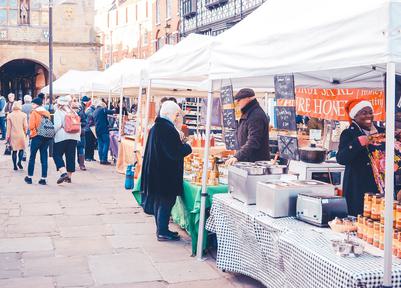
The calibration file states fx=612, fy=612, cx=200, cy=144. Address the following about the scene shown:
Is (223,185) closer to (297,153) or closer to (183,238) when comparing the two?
(183,238)

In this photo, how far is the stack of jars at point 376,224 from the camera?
390cm

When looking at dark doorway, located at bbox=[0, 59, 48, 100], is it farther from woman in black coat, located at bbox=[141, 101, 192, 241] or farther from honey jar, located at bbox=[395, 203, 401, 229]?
honey jar, located at bbox=[395, 203, 401, 229]

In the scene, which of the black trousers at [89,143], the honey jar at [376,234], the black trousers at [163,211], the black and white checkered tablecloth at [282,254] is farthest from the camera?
the black trousers at [89,143]

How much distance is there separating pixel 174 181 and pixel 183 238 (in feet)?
2.89

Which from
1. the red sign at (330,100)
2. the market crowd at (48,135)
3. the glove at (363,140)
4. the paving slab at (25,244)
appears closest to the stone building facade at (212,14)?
the market crowd at (48,135)

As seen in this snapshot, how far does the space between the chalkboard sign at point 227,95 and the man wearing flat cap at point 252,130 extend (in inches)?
12.3

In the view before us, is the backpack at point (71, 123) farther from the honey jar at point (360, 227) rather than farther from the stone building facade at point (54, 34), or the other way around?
the stone building facade at point (54, 34)

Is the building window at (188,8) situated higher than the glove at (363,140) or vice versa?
the building window at (188,8)

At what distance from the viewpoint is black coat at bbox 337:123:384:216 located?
517 centimetres

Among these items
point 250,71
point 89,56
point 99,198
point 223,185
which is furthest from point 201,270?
point 89,56

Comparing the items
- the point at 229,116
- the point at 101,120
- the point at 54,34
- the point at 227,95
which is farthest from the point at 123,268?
the point at 54,34

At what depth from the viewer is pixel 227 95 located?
6355mm

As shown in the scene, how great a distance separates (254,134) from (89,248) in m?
2.26

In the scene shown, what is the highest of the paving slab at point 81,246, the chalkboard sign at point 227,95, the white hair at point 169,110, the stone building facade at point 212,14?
the stone building facade at point 212,14
